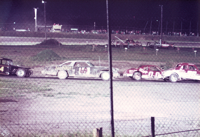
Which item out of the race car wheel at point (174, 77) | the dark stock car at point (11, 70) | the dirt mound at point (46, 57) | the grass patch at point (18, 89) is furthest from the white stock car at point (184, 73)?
the dirt mound at point (46, 57)

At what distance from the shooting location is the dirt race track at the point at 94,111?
6223 millimetres

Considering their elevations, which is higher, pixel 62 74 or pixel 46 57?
pixel 46 57

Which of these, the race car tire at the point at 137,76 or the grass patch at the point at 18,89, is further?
the race car tire at the point at 137,76

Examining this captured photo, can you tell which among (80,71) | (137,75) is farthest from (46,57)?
(137,75)

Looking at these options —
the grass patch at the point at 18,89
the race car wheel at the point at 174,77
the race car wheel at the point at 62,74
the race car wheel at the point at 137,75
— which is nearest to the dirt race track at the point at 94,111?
the grass patch at the point at 18,89

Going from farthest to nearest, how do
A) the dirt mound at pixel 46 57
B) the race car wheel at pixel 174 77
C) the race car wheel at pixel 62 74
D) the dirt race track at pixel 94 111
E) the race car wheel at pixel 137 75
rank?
the dirt mound at pixel 46 57 < the race car wheel at pixel 137 75 < the race car wheel at pixel 174 77 < the race car wheel at pixel 62 74 < the dirt race track at pixel 94 111

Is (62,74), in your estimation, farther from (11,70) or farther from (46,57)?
(46,57)

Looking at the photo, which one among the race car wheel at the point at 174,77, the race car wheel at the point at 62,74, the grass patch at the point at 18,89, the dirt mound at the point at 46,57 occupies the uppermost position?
the dirt mound at the point at 46,57

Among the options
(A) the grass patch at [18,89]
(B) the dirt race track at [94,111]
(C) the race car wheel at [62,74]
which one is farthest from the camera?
(C) the race car wheel at [62,74]

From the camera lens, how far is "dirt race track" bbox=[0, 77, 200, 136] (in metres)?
6.22

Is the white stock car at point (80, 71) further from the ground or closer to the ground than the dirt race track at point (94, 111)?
further from the ground

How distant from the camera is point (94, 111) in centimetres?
800

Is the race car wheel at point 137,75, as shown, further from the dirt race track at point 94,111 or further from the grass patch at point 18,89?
the grass patch at point 18,89

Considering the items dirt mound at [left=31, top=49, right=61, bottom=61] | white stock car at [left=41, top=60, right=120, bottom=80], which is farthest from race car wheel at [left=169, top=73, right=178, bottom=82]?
dirt mound at [left=31, top=49, right=61, bottom=61]
